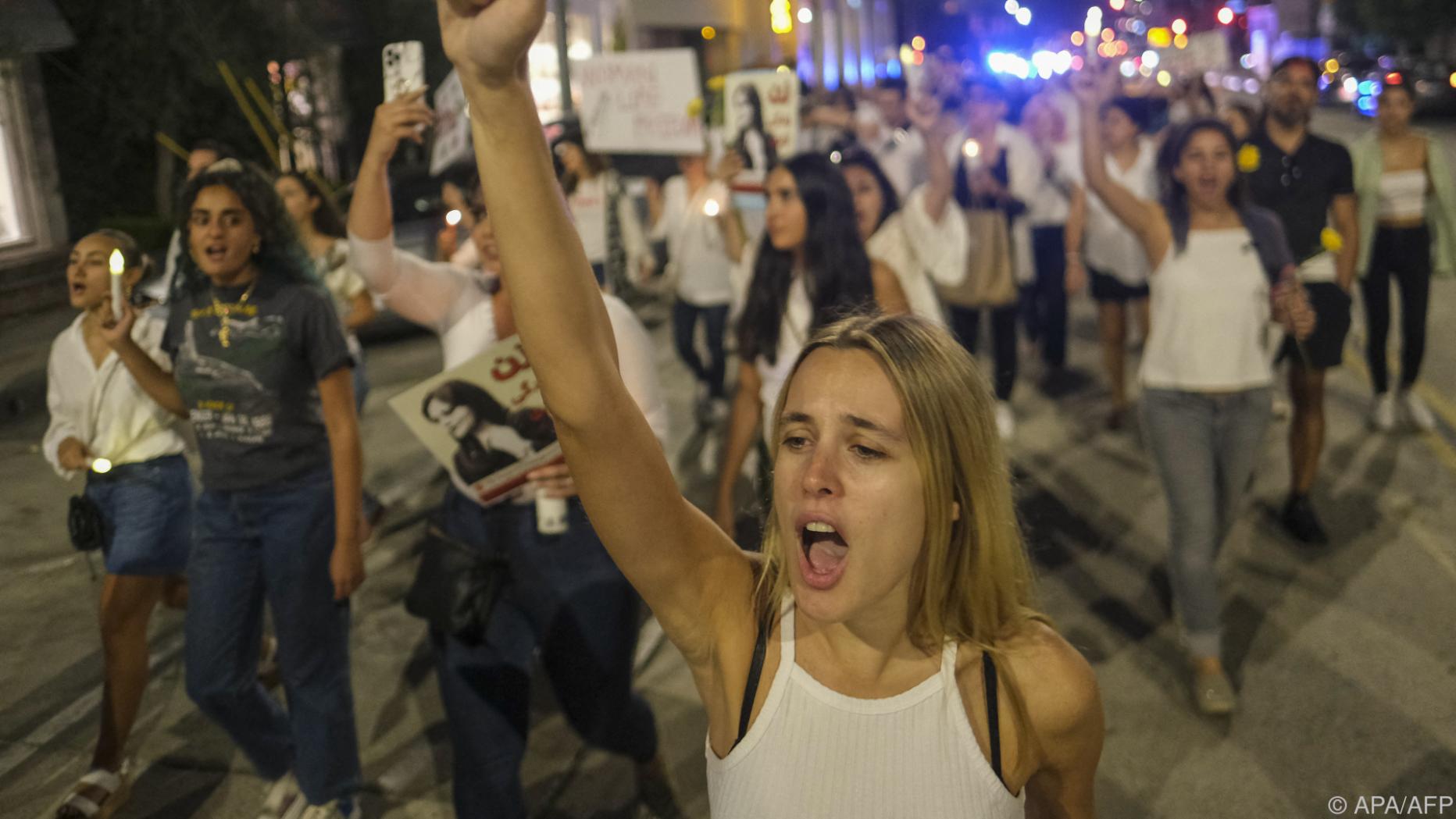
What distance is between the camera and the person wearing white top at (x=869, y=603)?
183cm

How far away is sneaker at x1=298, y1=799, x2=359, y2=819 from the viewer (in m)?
3.73

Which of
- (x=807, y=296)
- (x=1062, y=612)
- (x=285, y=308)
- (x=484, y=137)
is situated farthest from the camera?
(x=1062, y=612)

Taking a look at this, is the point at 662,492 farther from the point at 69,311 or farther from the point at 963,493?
the point at 69,311

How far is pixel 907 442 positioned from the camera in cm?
186

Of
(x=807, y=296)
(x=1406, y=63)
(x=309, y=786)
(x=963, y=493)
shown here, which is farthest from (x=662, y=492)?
(x=1406, y=63)

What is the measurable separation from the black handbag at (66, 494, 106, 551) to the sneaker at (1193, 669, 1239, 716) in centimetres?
359

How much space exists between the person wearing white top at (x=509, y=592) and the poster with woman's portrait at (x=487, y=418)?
35 millimetres

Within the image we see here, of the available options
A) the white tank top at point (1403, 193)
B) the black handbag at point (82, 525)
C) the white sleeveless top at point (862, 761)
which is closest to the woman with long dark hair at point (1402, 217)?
the white tank top at point (1403, 193)

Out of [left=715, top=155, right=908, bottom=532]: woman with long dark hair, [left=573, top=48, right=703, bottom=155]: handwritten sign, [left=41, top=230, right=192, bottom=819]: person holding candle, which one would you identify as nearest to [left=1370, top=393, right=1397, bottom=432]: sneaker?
[left=573, top=48, right=703, bottom=155]: handwritten sign

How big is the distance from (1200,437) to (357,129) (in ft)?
10.1

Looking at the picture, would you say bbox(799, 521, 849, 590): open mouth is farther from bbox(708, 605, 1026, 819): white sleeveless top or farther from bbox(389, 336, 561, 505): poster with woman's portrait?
bbox(389, 336, 561, 505): poster with woman's portrait

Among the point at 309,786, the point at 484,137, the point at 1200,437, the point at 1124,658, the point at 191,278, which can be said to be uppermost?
the point at 484,137

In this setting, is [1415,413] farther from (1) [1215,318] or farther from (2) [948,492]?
(2) [948,492]

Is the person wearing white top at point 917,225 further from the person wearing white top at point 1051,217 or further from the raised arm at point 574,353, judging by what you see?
the raised arm at point 574,353
